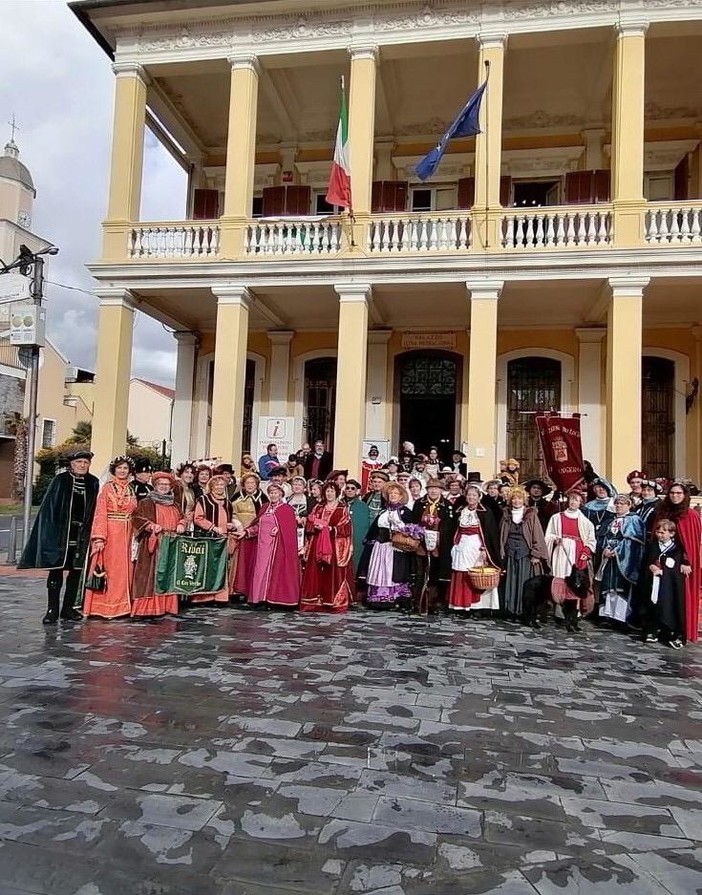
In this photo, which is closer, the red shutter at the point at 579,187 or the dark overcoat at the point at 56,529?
the dark overcoat at the point at 56,529

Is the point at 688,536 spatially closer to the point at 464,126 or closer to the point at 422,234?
the point at 422,234

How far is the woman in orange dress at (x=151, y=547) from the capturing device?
7215mm

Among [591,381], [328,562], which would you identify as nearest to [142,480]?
[328,562]

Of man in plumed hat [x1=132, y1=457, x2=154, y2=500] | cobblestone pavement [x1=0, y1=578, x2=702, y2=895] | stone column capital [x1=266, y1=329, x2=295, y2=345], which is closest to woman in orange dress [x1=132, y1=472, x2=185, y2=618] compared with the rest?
man in plumed hat [x1=132, y1=457, x2=154, y2=500]

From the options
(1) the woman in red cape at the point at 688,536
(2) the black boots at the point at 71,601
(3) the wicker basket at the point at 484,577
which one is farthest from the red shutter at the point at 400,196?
(2) the black boots at the point at 71,601

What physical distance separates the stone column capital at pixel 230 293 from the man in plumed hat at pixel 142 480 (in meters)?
5.98

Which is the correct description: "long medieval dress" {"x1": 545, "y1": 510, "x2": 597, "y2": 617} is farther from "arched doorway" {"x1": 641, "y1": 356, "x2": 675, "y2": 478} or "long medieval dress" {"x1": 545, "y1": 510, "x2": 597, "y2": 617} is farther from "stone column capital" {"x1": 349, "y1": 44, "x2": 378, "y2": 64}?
"stone column capital" {"x1": 349, "y1": 44, "x2": 378, "y2": 64}

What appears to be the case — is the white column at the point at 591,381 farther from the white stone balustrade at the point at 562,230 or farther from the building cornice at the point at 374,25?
the building cornice at the point at 374,25

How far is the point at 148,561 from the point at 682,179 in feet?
45.1

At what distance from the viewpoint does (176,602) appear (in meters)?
7.57

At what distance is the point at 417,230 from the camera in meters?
13.3

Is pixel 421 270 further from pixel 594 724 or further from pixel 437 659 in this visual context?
pixel 594 724

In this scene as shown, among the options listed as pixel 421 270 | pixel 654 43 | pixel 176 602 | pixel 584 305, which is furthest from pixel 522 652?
pixel 654 43

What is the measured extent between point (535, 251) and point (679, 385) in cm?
492
